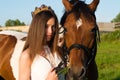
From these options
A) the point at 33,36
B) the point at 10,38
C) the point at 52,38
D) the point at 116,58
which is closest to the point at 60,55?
the point at 52,38

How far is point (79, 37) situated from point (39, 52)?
57 centimetres

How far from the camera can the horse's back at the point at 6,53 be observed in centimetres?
617

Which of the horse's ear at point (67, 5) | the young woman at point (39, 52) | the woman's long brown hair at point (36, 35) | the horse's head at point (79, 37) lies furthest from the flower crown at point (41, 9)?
the horse's ear at point (67, 5)

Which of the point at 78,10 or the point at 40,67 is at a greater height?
the point at 78,10

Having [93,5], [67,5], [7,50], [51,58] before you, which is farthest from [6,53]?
[51,58]

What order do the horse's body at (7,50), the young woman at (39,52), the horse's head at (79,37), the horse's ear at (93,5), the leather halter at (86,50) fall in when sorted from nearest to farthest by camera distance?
the young woman at (39,52)
the horse's head at (79,37)
the leather halter at (86,50)
the horse's ear at (93,5)
the horse's body at (7,50)

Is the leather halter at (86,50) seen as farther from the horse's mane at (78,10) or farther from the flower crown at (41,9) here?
the flower crown at (41,9)

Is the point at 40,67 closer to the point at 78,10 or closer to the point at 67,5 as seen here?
the point at 78,10

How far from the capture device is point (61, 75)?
4.34 meters

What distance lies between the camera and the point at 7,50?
21.3 ft

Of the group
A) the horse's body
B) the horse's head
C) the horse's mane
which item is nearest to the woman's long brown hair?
the horse's head

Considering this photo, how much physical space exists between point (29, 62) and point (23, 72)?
5.1 inches

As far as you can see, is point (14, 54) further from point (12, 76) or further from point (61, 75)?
point (61, 75)

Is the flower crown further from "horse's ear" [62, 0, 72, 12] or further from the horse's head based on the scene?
"horse's ear" [62, 0, 72, 12]
